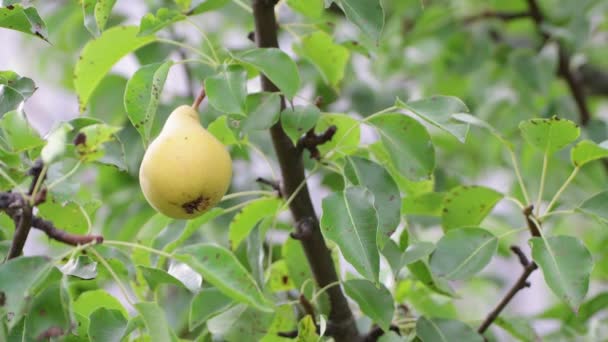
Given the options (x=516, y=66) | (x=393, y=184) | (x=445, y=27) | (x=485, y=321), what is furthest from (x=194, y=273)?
(x=445, y=27)

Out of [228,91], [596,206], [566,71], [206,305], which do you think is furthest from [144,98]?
[566,71]

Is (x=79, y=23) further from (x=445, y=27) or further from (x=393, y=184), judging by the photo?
Result: (x=393, y=184)

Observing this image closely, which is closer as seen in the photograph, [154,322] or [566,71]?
[154,322]

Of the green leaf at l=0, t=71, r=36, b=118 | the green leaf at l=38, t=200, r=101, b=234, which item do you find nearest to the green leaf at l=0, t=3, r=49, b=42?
the green leaf at l=0, t=71, r=36, b=118

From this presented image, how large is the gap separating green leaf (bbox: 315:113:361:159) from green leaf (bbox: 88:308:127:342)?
10.7 inches

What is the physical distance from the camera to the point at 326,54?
3.11 feet

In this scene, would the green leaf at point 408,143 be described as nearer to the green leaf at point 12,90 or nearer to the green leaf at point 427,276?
the green leaf at point 427,276

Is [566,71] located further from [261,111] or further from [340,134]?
[261,111]

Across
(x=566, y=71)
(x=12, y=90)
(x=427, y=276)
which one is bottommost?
(x=566, y=71)

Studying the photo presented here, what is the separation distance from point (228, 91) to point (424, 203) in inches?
10.7

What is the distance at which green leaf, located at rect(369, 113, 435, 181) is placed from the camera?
79cm

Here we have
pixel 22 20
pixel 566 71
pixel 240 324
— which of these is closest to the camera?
pixel 22 20

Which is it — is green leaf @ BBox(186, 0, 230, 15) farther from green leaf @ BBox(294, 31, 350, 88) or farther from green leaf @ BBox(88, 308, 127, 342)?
green leaf @ BBox(88, 308, 127, 342)

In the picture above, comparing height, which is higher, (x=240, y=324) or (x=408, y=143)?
(x=408, y=143)
